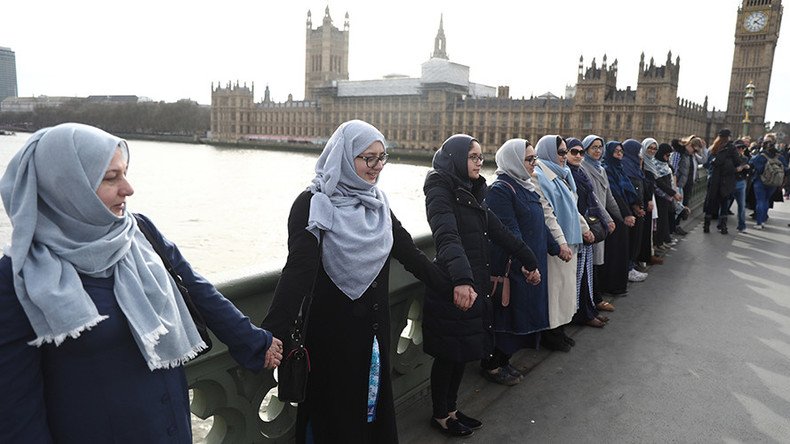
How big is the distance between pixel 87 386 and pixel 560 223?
3050 mm

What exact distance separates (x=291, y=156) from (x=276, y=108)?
1693 cm

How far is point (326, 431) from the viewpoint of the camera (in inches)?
76.3

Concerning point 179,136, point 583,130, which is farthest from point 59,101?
point 583,130

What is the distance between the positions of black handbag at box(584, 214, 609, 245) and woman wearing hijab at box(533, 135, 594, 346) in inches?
6.9

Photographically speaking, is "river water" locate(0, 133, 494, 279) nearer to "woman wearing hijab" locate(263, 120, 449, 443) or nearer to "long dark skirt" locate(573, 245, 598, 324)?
"woman wearing hijab" locate(263, 120, 449, 443)

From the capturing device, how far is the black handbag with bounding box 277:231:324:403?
179 cm

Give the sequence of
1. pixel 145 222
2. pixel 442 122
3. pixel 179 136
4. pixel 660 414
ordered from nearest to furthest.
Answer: pixel 145 222 < pixel 660 414 < pixel 442 122 < pixel 179 136

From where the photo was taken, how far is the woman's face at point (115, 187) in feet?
4.04

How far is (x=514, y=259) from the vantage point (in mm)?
3193

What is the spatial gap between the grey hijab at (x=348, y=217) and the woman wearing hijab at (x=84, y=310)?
56cm

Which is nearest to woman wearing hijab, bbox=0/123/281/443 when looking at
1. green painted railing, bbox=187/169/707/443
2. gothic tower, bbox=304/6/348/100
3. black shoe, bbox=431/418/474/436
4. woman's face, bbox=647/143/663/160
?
green painted railing, bbox=187/169/707/443

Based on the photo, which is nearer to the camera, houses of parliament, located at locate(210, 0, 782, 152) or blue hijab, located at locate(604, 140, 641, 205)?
blue hijab, located at locate(604, 140, 641, 205)

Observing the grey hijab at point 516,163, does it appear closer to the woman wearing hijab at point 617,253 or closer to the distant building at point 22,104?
the woman wearing hijab at point 617,253

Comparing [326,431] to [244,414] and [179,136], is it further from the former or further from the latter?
[179,136]
